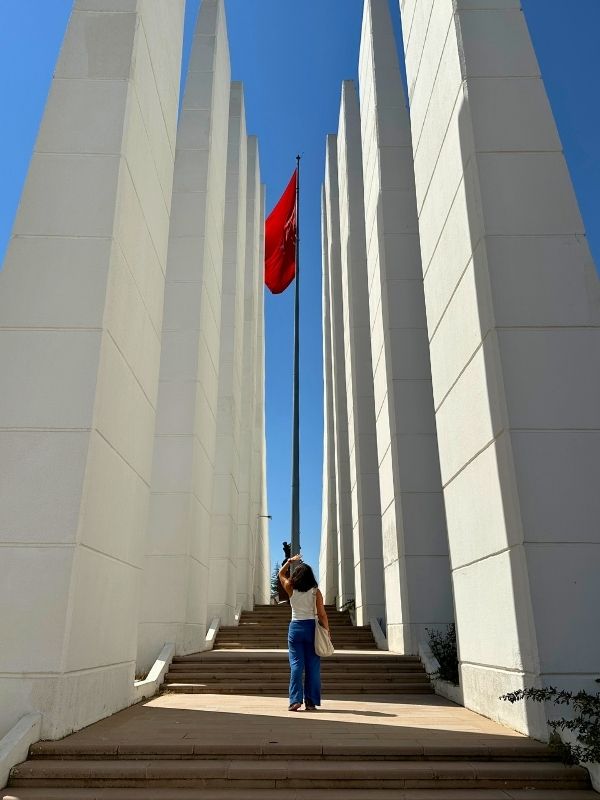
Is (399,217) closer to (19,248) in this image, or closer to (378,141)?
(378,141)

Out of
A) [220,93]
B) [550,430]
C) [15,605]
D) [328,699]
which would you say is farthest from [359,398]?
[15,605]

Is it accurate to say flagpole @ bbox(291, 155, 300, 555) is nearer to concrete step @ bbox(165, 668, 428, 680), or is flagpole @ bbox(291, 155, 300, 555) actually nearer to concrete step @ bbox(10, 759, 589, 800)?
concrete step @ bbox(165, 668, 428, 680)

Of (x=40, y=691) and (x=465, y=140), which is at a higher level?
(x=465, y=140)

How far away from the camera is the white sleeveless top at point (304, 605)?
25.6 ft

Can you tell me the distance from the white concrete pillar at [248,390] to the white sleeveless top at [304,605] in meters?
15.1

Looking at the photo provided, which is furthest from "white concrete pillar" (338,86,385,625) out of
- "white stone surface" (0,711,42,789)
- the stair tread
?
"white stone surface" (0,711,42,789)

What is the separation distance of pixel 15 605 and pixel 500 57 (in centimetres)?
862

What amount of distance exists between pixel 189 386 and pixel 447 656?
735 centimetres

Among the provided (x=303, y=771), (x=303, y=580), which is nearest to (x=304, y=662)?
(x=303, y=580)

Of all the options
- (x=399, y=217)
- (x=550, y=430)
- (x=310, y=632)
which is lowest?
(x=310, y=632)

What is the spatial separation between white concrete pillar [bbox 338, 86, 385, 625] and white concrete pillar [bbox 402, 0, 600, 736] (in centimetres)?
900

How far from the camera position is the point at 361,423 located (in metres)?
19.0

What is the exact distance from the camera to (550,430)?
259 inches

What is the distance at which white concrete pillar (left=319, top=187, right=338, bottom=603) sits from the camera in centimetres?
3064
